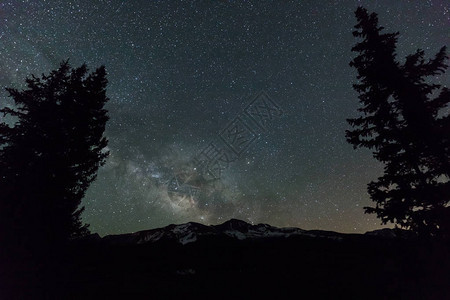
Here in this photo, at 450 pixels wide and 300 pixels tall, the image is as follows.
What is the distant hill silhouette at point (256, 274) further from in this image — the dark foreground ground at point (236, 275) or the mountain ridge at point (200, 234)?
the mountain ridge at point (200, 234)

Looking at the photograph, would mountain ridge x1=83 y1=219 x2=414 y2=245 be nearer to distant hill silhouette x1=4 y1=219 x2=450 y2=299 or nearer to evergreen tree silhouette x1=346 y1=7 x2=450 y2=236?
distant hill silhouette x1=4 y1=219 x2=450 y2=299

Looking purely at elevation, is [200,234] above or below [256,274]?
above

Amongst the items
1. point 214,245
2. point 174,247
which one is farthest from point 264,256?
point 174,247

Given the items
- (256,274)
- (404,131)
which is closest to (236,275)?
(256,274)

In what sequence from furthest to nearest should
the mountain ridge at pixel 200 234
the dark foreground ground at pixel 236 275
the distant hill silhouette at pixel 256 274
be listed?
1. the mountain ridge at pixel 200 234
2. the distant hill silhouette at pixel 256 274
3. the dark foreground ground at pixel 236 275

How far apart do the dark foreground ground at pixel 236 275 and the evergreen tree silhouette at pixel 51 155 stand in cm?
160

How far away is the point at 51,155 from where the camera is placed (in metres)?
12.6

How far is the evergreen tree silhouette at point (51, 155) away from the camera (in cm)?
1108

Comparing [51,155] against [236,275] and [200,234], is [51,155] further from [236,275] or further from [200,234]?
[200,234]

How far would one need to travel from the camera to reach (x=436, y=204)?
33.5 ft

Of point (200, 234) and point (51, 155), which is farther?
point (200, 234)

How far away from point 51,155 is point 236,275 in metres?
12.5

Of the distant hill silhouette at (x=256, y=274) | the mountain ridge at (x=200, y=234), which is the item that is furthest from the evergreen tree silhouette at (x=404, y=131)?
the mountain ridge at (x=200, y=234)

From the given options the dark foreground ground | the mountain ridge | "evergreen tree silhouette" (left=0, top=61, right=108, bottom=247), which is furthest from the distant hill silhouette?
the mountain ridge
